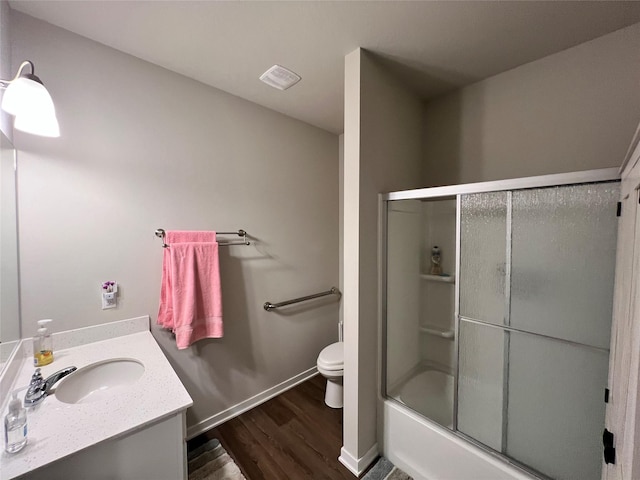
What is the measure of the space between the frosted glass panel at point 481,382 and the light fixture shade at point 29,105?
2.19 m

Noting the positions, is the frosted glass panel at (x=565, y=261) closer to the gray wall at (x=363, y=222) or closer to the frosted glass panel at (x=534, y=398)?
the frosted glass panel at (x=534, y=398)

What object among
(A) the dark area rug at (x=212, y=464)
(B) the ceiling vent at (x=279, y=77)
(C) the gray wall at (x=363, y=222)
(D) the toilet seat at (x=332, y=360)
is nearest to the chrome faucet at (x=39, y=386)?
(A) the dark area rug at (x=212, y=464)

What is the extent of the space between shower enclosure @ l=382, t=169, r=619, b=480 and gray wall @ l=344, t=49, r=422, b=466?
0.41 ft

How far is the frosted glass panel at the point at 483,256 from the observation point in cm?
129

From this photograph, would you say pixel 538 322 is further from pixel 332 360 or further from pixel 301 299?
pixel 301 299

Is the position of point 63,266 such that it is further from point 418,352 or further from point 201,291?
point 418,352

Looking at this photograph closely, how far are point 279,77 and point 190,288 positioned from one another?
1.52 metres

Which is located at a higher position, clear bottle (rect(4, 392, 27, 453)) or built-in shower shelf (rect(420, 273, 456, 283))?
built-in shower shelf (rect(420, 273, 456, 283))

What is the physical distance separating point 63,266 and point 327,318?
2056mm

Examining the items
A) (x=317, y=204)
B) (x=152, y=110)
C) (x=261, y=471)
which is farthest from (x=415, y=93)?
(x=261, y=471)

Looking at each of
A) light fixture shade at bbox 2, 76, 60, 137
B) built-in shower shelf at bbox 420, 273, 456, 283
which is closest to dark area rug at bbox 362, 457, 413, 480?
built-in shower shelf at bbox 420, 273, 456, 283

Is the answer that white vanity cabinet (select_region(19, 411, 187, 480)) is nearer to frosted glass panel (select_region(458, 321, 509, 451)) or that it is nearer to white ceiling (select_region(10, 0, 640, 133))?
frosted glass panel (select_region(458, 321, 509, 451))

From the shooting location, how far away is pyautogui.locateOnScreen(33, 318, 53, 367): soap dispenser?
44.7 inches

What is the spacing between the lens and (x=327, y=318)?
2574 mm
